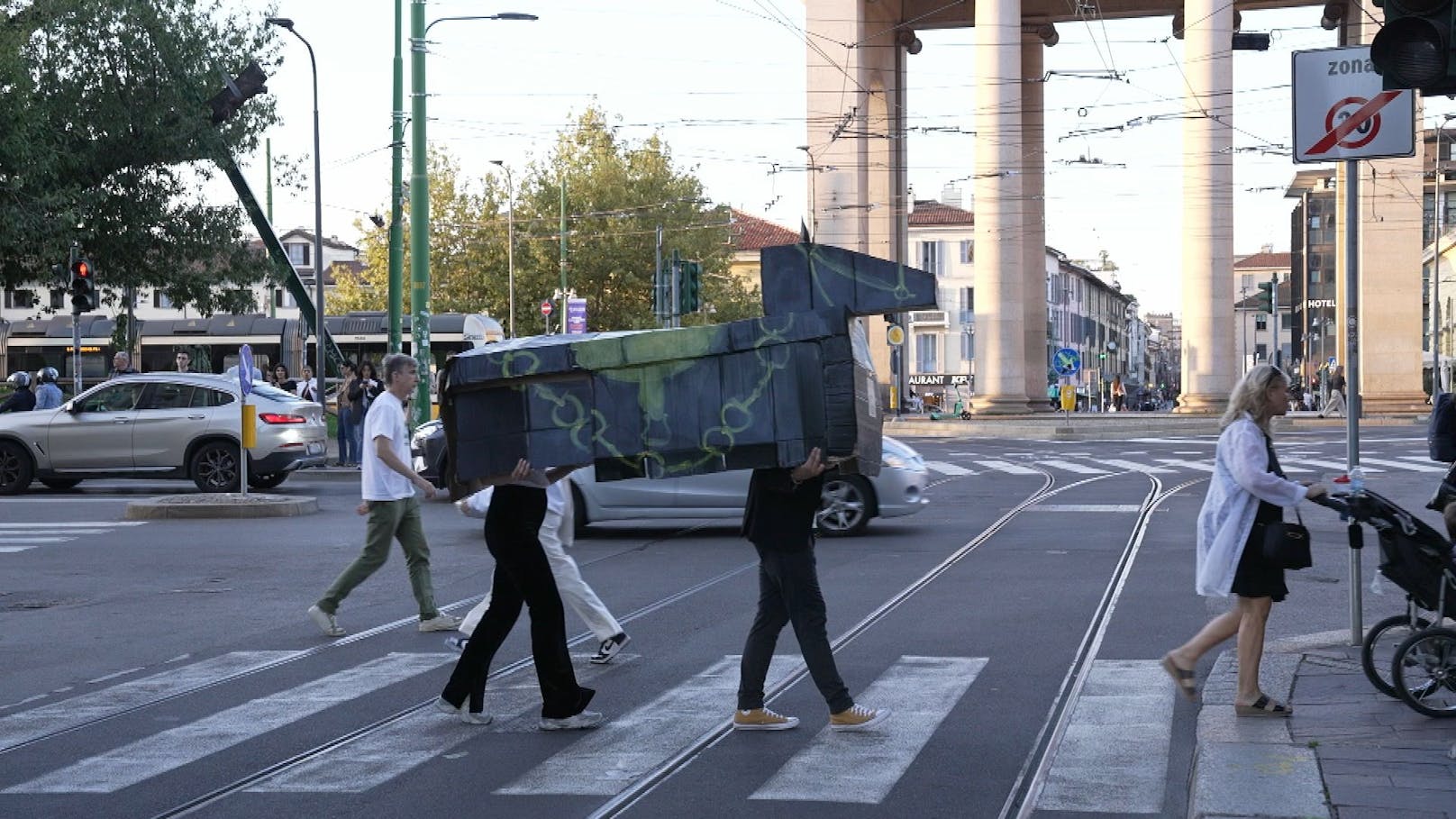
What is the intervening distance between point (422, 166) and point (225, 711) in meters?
21.0

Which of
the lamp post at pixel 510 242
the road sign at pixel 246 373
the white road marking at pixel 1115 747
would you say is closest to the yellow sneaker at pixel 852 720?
the white road marking at pixel 1115 747

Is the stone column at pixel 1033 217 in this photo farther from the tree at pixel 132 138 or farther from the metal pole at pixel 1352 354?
the metal pole at pixel 1352 354

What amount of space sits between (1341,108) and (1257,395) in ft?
8.08

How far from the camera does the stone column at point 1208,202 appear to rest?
45188mm

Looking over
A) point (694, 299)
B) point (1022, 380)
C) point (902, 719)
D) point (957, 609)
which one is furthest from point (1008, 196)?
point (902, 719)

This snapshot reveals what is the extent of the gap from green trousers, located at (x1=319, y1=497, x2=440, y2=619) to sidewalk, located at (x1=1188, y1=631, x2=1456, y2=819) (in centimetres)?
513

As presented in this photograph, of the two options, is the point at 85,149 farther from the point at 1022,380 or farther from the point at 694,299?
the point at 1022,380

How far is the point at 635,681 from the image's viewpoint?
9773 millimetres

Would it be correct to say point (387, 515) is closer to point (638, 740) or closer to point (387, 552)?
point (387, 552)

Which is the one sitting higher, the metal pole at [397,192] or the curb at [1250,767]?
the metal pole at [397,192]

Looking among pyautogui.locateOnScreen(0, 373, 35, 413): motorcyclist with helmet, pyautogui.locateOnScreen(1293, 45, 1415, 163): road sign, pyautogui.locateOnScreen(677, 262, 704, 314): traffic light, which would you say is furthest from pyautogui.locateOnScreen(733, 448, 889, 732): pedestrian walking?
pyautogui.locateOnScreen(677, 262, 704, 314): traffic light

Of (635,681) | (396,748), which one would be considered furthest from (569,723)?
(635,681)

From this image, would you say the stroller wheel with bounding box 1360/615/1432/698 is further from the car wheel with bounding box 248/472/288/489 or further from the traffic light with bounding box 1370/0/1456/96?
the car wheel with bounding box 248/472/288/489

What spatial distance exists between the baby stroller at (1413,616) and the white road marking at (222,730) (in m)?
5.00
